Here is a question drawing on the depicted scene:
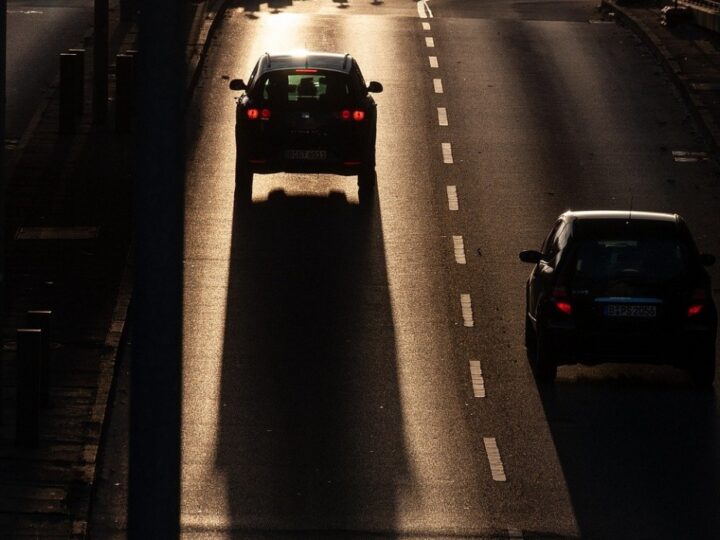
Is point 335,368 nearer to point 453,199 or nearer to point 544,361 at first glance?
point 544,361

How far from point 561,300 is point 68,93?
13.4 m

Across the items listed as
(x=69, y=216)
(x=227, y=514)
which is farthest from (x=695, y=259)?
(x=69, y=216)

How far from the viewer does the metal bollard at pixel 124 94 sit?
2781 centimetres

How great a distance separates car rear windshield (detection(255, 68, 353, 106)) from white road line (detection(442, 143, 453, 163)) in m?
3.54

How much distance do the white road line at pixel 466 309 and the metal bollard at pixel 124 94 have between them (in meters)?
9.57

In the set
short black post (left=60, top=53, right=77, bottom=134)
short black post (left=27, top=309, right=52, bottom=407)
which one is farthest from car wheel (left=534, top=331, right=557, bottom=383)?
short black post (left=60, top=53, right=77, bottom=134)

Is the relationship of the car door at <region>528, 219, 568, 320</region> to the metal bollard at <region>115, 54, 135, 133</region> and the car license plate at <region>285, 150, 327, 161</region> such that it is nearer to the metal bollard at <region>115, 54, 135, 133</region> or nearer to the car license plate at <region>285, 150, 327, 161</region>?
the car license plate at <region>285, 150, 327, 161</region>

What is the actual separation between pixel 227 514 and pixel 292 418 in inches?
99.0

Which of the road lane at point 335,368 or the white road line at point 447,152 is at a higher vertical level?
the road lane at point 335,368

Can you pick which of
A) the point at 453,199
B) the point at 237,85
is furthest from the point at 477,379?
the point at 237,85

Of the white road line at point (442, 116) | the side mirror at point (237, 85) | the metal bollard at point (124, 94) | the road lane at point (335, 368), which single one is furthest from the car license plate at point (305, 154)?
the white road line at point (442, 116)

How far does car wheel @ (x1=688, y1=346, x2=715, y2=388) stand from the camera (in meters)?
16.2

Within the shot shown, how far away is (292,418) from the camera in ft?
50.9

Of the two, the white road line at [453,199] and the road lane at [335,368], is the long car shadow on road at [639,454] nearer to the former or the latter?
the road lane at [335,368]
